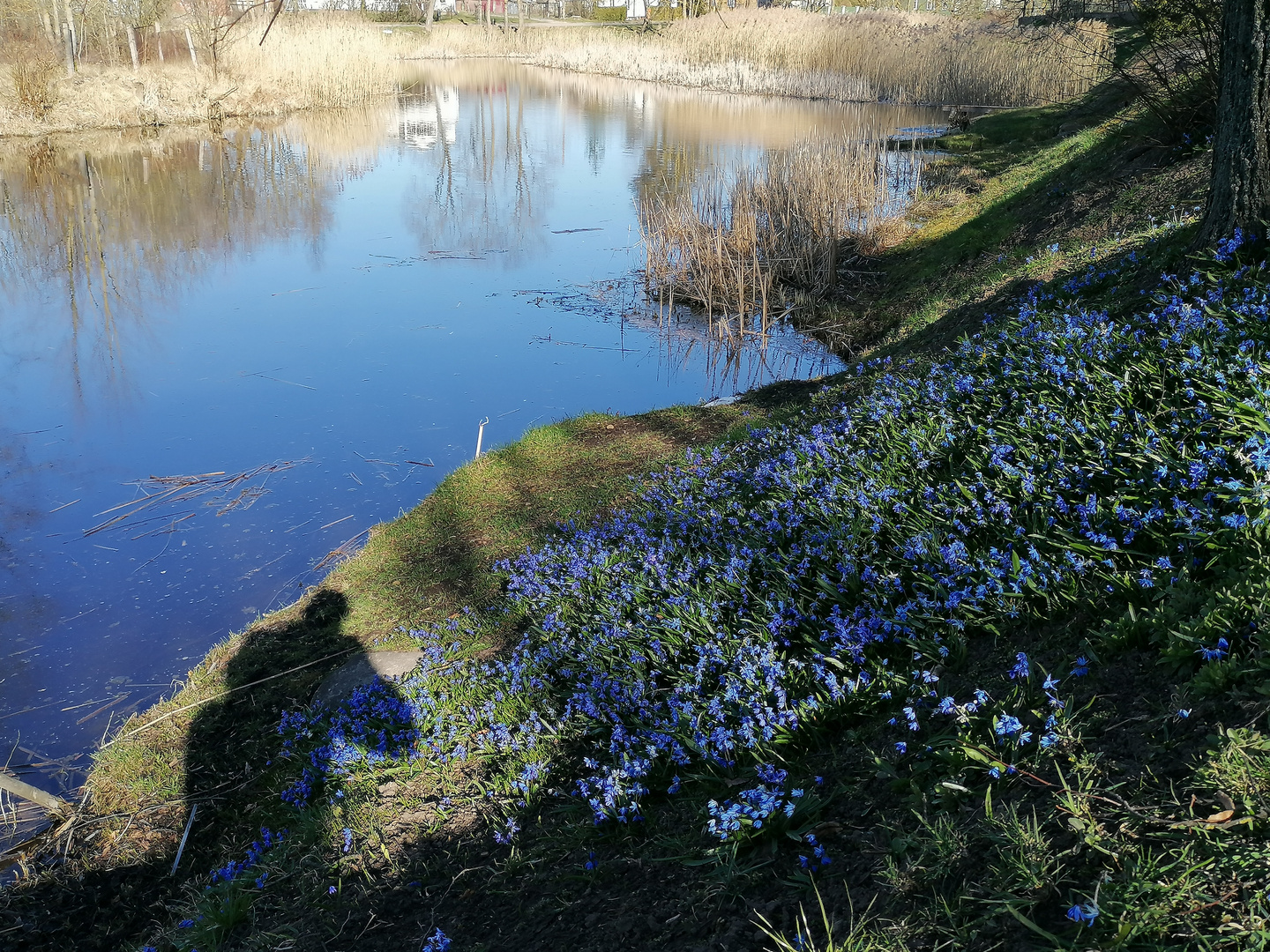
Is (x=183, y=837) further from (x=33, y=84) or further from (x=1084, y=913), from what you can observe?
(x=33, y=84)

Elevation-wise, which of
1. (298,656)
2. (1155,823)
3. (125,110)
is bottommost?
(298,656)

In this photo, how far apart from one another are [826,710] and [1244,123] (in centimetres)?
392

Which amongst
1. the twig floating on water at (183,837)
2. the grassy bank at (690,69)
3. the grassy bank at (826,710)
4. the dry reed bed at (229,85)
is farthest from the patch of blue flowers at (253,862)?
the dry reed bed at (229,85)

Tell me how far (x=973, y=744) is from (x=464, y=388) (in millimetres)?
7994

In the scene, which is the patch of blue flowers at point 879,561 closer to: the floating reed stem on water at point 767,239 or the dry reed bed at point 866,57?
the floating reed stem on water at point 767,239

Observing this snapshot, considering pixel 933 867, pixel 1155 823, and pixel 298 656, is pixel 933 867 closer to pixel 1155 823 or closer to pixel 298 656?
pixel 1155 823

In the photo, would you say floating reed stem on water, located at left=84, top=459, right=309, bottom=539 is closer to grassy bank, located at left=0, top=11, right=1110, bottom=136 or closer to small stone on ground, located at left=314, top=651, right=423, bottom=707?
small stone on ground, located at left=314, top=651, right=423, bottom=707

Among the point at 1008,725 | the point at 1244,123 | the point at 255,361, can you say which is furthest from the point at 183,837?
the point at 255,361

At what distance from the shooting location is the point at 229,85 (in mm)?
26266

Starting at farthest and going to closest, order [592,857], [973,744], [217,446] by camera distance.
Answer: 1. [217,446]
2. [592,857]
3. [973,744]

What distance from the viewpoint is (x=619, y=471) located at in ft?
23.9

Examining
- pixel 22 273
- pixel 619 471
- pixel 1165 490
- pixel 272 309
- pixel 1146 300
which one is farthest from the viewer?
pixel 22 273

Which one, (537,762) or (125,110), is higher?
(125,110)

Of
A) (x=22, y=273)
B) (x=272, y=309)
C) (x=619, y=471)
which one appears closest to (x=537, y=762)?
(x=619, y=471)
